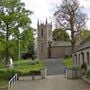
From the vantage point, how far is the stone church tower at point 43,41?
8038 centimetres

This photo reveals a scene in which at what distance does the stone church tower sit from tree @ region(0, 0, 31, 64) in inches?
1462

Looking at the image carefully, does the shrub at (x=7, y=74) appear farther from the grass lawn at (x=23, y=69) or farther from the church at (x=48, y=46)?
the church at (x=48, y=46)

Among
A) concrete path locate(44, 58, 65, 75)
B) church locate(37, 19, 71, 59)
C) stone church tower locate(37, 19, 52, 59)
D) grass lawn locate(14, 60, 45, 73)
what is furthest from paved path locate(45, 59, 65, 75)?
stone church tower locate(37, 19, 52, 59)

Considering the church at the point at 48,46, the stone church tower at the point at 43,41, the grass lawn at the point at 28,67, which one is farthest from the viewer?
the stone church tower at the point at 43,41

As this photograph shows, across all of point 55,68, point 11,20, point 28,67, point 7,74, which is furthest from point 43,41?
point 7,74

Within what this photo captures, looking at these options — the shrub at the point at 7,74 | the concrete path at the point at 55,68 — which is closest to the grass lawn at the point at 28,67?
the concrete path at the point at 55,68

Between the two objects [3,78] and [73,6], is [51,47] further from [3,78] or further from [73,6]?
[3,78]

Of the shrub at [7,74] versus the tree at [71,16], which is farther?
the tree at [71,16]

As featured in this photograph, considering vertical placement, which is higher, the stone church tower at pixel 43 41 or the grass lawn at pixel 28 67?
the stone church tower at pixel 43 41

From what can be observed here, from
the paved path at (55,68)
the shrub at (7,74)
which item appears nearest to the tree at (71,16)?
the paved path at (55,68)

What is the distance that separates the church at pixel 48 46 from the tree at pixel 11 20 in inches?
1437

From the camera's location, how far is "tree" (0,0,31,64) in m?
42.2

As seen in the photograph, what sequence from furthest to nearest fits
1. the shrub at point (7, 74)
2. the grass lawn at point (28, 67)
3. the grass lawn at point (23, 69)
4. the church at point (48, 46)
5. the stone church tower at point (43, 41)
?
the stone church tower at point (43, 41)
the church at point (48, 46)
the grass lawn at point (28, 67)
the shrub at point (7, 74)
the grass lawn at point (23, 69)

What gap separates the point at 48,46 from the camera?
8188 cm
